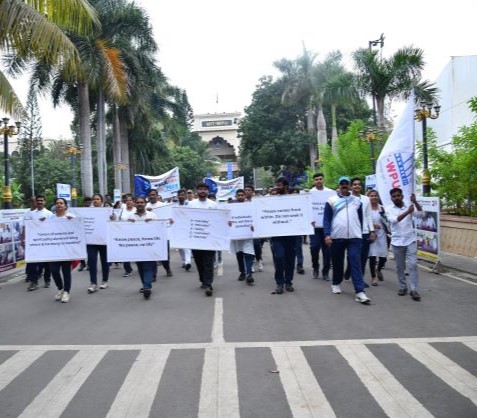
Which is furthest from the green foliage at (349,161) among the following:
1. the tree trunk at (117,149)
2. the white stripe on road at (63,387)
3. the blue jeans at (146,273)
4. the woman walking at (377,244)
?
the white stripe on road at (63,387)

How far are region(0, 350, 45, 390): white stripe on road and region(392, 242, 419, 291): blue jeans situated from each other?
564 cm

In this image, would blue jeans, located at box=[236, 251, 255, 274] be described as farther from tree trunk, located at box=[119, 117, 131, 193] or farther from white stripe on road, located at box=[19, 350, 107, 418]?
tree trunk, located at box=[119, 117, 131, 193]

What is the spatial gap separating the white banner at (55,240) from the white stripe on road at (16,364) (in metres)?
3.28

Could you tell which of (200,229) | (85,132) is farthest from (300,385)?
(85,132)

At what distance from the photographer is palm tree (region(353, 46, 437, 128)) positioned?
24344 millimetres

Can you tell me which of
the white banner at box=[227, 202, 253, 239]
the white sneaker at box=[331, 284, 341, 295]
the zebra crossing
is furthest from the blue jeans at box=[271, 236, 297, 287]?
the zebra crossing

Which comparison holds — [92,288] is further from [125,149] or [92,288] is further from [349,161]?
[125,149]

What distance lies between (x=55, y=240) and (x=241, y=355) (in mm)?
4964

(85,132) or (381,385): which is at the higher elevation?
(85,132)

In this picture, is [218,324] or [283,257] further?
[283,257]

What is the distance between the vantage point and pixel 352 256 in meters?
8.36

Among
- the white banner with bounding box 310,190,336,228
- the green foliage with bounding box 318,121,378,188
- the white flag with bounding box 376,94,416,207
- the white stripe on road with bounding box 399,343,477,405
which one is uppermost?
the green foliage with bounding box 318,121,378,188

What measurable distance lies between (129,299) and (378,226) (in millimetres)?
4931

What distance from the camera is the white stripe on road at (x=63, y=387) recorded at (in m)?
4.22
